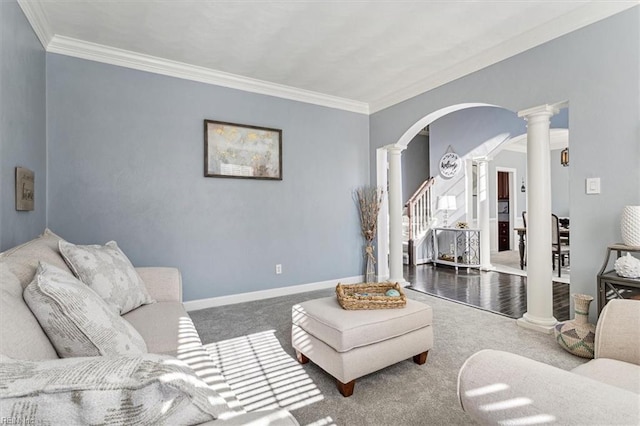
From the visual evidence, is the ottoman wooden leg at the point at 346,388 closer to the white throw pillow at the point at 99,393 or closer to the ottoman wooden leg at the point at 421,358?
the ottoman wooden leg at the point at 421,358

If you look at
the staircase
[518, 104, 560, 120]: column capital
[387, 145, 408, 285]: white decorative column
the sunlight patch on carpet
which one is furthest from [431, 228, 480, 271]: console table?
the sunlight patch on carpet

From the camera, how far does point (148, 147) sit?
10.5 ft

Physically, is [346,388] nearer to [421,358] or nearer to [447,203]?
[421,358]

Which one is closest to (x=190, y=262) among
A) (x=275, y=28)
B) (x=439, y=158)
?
(x=275, y=28)

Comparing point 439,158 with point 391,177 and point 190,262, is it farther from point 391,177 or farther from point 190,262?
point 190,262

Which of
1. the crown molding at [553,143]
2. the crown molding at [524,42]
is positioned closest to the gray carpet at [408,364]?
the crown molding at [524,42]

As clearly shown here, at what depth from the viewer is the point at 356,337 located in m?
1.80

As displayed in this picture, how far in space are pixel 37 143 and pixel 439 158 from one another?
5918mm

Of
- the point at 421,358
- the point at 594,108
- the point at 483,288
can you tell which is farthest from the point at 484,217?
the point at 421,358

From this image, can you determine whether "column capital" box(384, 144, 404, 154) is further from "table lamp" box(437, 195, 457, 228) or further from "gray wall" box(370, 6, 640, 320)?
"table lamp" box(437, 195, 457, 228)

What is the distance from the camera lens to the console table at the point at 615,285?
209cm

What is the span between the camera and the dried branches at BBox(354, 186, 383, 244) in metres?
4.51

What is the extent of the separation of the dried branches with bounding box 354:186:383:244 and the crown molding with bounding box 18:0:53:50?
12.0 ft

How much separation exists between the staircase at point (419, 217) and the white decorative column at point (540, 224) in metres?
3.28
